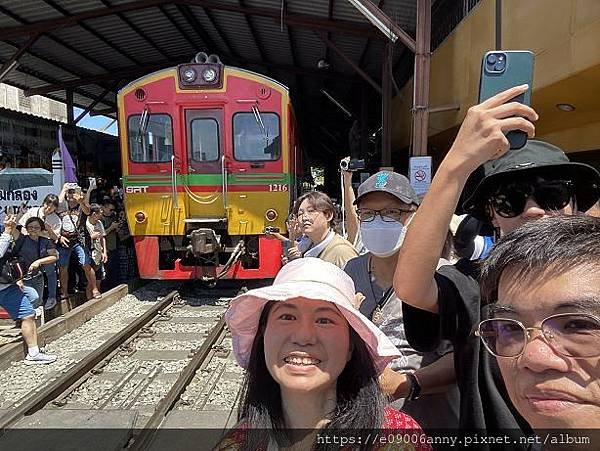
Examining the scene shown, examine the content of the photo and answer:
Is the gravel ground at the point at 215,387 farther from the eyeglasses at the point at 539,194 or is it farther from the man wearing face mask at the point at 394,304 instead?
the eyeglasses at the point at 539,194

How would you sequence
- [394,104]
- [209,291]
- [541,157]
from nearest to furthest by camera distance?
[541,157], [209,291], [394,104]

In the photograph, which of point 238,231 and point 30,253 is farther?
point 238,231

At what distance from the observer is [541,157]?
4.66 feet

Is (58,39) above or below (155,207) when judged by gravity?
above

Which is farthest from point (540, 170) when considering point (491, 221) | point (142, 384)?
point (142, 384)

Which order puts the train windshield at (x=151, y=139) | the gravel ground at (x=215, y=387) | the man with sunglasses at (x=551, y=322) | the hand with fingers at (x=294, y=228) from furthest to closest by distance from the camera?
the train windshield at (x=151, y=139)
the gravel ground at (x=215, y=387)
the hand with fingers at (x=294, y=228)
the man with sunglasses at (x=551, y=322)

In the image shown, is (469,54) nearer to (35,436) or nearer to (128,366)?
(128,366)

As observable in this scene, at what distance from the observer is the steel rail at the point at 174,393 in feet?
11.4

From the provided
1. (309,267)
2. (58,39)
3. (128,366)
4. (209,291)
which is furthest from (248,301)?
(58,39)

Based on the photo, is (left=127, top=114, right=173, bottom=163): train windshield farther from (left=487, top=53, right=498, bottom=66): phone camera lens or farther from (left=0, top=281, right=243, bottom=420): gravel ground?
(left=487, top=53, right=498, bottom=66): phone camera lens

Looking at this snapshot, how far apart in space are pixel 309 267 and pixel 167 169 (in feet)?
21.9

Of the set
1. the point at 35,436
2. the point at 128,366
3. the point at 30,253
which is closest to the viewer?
the point at 35,436

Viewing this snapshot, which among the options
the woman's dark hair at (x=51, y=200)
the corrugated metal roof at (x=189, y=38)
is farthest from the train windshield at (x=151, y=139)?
the corrugated metal roof at (x=189, y=38)

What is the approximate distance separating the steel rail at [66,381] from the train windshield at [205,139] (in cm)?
279
